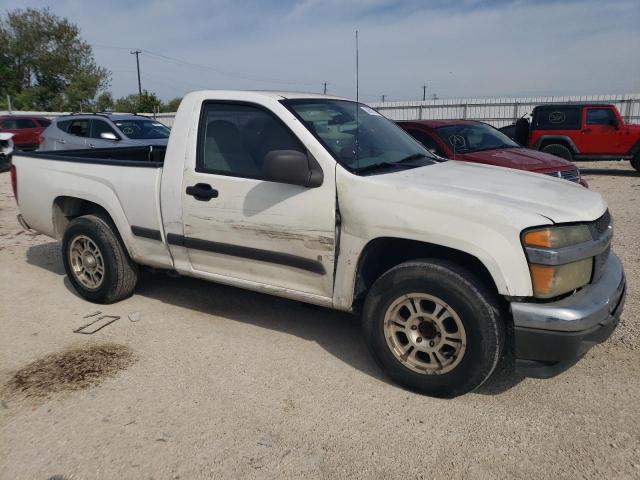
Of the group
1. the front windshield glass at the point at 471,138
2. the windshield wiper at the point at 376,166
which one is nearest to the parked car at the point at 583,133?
the front windshield glass at the point at 471,138

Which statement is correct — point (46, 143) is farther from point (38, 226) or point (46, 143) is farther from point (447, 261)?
point (447, 261)

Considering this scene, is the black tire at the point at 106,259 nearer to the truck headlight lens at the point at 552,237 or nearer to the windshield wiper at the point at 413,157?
the windshield wiper at the point at 413,157

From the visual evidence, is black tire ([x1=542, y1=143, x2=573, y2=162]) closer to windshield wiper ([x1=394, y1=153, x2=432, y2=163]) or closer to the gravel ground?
the gravel ground

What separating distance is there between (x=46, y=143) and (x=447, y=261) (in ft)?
38.3

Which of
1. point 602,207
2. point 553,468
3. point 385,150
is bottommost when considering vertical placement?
point 553,468

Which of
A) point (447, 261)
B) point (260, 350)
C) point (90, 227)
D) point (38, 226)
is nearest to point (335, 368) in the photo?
point (260, 350)

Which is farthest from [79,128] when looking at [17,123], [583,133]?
[583,133]

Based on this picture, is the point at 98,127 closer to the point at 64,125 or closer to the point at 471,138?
the point at 64,125

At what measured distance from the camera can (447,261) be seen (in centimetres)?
315

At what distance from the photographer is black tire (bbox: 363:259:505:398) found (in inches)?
116

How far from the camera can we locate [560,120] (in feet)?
44.2

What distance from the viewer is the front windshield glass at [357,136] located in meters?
3.56

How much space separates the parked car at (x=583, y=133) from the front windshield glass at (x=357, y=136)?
10109mm

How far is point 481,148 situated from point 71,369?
6103mm
